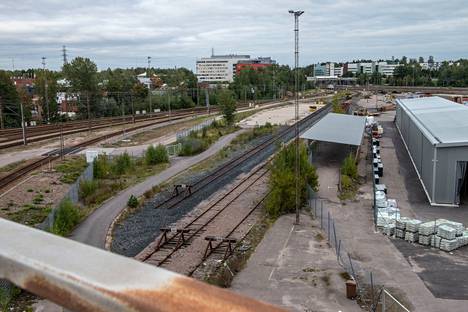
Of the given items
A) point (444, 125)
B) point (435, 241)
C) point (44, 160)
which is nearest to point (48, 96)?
point (44, 160)

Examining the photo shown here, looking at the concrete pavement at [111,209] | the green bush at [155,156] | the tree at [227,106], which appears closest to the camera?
the concrete pavement at [111,209]

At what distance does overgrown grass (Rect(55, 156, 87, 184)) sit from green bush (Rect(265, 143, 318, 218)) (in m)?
15.3

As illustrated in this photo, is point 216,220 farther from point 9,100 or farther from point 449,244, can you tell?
point 9,100

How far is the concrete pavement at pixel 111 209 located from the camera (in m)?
21.7

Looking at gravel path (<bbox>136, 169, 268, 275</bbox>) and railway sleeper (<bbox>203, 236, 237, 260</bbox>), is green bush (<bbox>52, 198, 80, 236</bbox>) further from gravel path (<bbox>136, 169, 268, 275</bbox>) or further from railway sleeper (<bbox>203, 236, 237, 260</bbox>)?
railway sleeper (<bbox>203, 236, 237, 260</bbox>)

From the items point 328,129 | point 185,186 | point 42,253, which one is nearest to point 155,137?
point 328,129

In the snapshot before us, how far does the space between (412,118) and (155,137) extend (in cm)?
2761

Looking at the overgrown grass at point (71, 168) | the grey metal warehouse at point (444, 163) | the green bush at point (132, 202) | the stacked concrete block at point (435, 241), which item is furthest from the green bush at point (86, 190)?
the grey metal warehouse at point (444, 163)

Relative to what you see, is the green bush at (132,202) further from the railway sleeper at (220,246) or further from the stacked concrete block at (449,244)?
the stacked concrete block at (449,244)

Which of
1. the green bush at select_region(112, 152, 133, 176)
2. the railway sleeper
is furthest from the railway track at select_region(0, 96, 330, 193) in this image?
the railway sleeper

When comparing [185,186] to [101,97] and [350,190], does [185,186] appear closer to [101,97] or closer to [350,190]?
[350,190]

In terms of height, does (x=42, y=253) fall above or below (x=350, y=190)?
above

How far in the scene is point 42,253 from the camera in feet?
4.56

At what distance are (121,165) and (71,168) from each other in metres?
4.06
